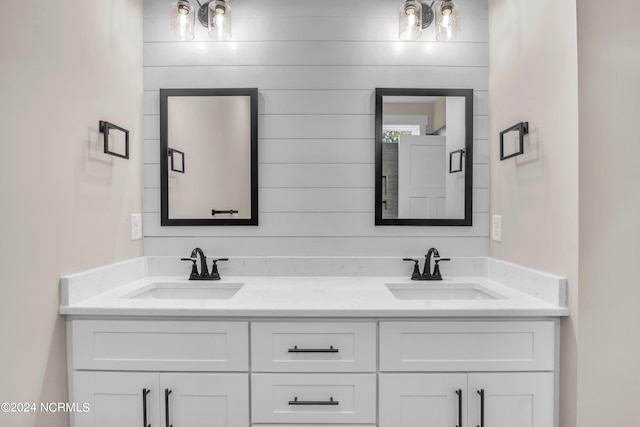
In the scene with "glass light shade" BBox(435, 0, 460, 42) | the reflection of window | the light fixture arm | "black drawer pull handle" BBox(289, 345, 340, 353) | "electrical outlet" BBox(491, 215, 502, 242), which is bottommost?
"black drawer pull handle" BBox(289, 345, 340, 353)

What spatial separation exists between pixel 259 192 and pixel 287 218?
0.20 metres

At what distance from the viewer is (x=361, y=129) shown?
1.81 m

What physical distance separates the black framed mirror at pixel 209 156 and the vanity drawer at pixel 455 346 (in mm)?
932

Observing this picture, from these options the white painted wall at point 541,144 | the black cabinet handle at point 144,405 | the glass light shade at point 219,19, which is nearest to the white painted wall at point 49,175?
the black cabinet handle at point 144,405

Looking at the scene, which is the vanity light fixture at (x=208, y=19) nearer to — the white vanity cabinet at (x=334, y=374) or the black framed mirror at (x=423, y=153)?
the black framed mirror at (x=423, y=153)

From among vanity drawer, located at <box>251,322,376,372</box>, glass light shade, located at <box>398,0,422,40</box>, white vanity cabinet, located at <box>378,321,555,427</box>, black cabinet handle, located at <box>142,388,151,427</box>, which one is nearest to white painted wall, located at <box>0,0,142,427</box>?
black cabinet handle, located at <box>142,388,151,427</box>

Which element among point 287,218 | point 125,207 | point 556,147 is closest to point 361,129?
point 287,218

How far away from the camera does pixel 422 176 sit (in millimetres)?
1784

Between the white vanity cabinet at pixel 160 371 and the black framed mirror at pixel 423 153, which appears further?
the black framed mirror at pixel 423 153

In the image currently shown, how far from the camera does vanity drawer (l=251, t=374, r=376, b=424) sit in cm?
127

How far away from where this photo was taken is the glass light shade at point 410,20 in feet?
5.46

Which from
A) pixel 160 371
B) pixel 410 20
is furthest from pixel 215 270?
pixel 410 20

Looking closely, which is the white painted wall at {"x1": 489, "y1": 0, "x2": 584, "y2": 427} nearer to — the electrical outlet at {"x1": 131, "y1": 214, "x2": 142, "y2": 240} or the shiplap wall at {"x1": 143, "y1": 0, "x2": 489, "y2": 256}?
the shiplap wall at {"x1": 143, "y1": 0, "x2": 489, "y2": 256}

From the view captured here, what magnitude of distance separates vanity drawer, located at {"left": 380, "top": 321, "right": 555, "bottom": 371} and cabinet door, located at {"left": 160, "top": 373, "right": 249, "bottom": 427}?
0.54m
